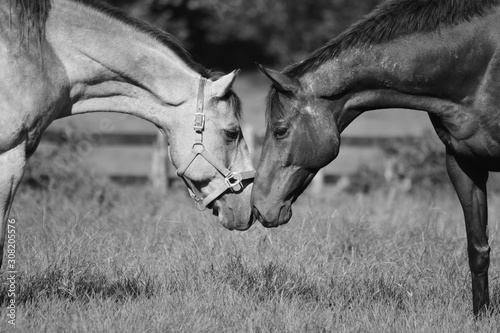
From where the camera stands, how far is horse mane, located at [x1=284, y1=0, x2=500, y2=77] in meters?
4.28

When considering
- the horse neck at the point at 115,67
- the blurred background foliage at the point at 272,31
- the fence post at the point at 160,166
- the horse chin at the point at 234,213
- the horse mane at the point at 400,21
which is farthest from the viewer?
the blurred background foliage at the point at 272,31

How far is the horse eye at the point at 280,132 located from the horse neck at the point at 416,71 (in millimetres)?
282

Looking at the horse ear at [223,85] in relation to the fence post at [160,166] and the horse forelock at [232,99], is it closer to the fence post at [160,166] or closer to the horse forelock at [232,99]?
the horse forelock at [232,99]

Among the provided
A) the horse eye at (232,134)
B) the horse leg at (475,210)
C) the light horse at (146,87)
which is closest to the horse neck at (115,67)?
the light horse at (146,87)

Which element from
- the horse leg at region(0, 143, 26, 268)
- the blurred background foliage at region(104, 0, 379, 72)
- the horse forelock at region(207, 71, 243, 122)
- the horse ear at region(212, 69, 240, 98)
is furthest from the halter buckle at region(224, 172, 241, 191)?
the blurred background foliage at region(104, 0, 379, 72)

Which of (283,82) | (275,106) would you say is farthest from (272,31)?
(283,82)

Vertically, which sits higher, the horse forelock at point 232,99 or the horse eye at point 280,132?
the horse forelock at point 232,99

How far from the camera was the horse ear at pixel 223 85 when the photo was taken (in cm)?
464

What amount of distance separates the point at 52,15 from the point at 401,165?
22.8ft

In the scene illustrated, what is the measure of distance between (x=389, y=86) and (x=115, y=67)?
165 cm

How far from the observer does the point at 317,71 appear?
4.36m

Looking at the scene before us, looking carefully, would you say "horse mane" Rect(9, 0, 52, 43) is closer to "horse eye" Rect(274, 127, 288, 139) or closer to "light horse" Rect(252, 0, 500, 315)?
"light horse" Rect(252, 0, 500, 315)

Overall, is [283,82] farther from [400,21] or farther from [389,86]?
[400,21]

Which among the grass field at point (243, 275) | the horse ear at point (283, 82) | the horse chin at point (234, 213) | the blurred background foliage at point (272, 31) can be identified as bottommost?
the grass field at point (243, 275)
